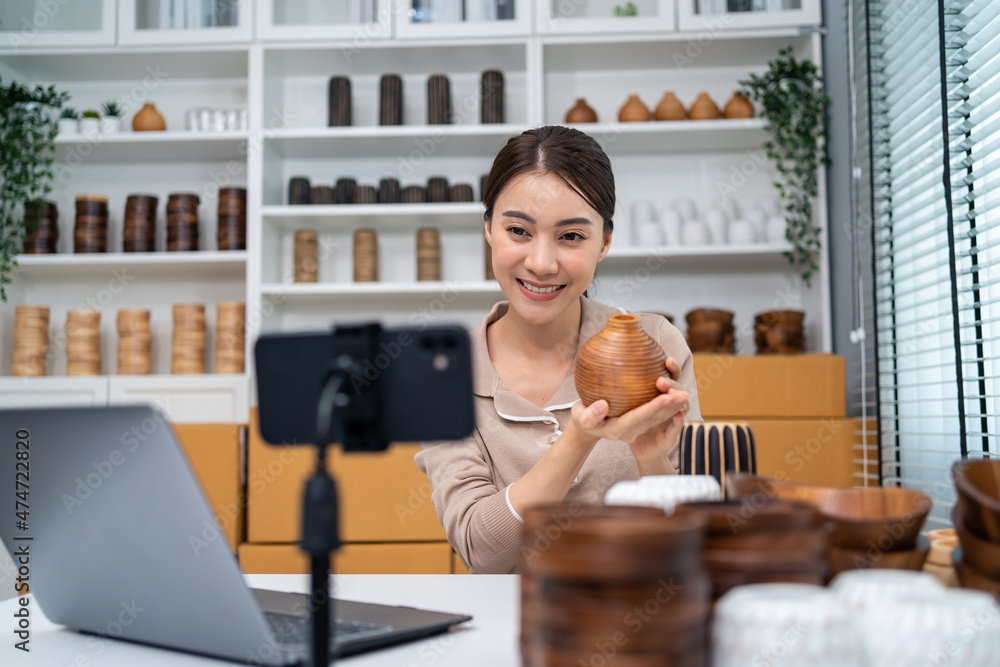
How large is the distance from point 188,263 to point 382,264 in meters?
0.72

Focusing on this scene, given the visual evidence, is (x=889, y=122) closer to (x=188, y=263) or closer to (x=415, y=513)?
(x=415, y=513)

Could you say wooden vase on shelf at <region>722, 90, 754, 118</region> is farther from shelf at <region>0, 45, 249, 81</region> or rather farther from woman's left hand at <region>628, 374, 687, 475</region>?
woman's left hand at <region>628, 374, 687, 475</region>

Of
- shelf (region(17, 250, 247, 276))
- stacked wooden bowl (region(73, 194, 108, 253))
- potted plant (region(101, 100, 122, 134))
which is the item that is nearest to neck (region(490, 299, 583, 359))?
shelf (region(17, 250, 247, 276))

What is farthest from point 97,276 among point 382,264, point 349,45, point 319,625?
point 319,625

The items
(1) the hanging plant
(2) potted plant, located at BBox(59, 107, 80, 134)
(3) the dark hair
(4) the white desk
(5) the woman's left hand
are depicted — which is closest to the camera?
(4) the white desk

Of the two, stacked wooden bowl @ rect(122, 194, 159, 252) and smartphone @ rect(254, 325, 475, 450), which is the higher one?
stacked wooden bowl @ rect(122, 194, 159, 252)

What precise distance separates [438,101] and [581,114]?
52 centimetres

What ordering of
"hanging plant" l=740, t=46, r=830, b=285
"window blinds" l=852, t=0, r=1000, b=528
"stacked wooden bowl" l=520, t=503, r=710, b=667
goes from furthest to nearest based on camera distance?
"hanging plant" l=740, t=46, r=830, b=285 → "window blinds" l=852, t=0, r=1000, b=528 → "stacked wooden bowl" l=520, t=503, r=710, b=667

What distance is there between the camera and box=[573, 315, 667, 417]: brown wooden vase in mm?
949

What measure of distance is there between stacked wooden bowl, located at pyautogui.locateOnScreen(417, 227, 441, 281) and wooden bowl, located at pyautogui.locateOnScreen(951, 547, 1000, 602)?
91.1 inches

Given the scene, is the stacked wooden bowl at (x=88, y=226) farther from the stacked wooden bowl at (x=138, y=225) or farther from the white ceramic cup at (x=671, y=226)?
the white ceramic cup at (x=671, y=226)

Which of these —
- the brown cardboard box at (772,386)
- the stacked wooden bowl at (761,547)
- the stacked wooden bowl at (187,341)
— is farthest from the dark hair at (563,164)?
the stacked wooden bowl at (187,341)

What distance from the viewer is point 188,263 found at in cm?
289

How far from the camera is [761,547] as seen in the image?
498 millimetres
